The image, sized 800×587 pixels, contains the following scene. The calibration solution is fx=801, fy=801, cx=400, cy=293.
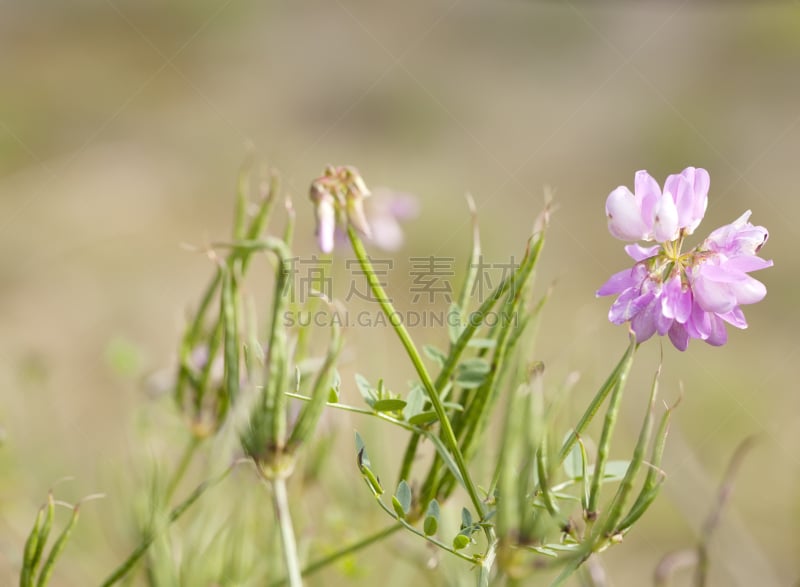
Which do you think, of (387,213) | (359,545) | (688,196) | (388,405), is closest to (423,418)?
(388,405)

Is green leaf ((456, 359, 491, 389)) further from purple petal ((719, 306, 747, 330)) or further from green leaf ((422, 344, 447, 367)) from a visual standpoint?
purple petal ((719, 306, 747, 330))

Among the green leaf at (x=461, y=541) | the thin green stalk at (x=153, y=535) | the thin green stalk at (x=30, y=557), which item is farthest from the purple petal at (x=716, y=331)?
the thin green stalk at (x=30, y=557)

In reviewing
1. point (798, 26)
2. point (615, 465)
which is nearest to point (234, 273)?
point (615, 465)

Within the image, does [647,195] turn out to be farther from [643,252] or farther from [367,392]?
[367,392]

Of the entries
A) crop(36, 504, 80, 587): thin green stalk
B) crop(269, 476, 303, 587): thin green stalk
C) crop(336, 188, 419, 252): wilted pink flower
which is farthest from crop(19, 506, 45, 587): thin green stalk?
crop(336, 188, 419, 252): wilted pink flower

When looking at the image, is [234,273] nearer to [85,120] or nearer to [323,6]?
[85,120]

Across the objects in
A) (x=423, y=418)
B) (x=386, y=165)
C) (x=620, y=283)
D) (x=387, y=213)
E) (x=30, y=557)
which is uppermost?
(x=386, y=165)
